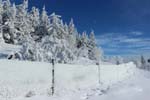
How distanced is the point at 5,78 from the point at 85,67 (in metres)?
6.14

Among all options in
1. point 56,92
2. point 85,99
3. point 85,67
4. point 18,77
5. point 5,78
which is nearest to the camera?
point 5,78

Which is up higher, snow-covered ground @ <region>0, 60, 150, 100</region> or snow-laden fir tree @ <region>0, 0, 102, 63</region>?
snow-laden fir tree @ <region>0, 0, 102, 63</region>

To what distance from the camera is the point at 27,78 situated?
8984 millimetres

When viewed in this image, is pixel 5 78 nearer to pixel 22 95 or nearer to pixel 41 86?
pixel 22 95

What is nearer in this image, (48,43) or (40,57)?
(40,57)

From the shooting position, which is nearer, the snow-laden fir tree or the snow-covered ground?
the snow-covered ground

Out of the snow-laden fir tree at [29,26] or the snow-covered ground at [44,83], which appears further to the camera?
the snow-laden fir tree at [29,26]

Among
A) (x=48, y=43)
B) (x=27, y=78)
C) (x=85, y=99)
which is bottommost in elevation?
(x=85, y=99)

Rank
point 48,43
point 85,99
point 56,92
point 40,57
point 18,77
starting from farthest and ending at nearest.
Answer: point 48,43 → point 40,57 → point 56,92 → point 85,99 → point 18,77

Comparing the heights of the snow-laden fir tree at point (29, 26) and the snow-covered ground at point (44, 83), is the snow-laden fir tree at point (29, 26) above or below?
above

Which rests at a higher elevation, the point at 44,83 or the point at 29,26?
the point at 29,26

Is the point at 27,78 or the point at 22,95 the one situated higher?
the point at 27,78

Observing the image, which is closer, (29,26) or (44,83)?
(44,83)

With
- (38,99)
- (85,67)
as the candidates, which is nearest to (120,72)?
(85,67)
